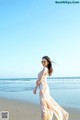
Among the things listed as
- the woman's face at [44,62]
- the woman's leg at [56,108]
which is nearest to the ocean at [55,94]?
the woman's leg at [56,108]

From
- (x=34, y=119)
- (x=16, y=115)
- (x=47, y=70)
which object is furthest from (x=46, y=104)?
(x=16, y=115)

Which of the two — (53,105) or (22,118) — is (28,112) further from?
(53,105)

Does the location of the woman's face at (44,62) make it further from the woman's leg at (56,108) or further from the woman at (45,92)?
the woman's leg at (56,108)

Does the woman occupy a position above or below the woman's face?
below

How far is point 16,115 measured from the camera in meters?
9.56

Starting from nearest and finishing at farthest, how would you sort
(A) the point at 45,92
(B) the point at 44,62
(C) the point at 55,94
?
1. (A) the point at 45,92
2. (B) the point at 44,62
3. (C) the point at 55,94

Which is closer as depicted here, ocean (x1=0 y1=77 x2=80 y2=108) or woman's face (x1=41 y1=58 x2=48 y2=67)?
woman's face (x1=41 y1=58 x2=48 y2=67)

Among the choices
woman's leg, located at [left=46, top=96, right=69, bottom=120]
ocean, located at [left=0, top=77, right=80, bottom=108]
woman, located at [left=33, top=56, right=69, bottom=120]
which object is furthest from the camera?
ocean, located at [left=0, top=77, right=80, bottom=108]

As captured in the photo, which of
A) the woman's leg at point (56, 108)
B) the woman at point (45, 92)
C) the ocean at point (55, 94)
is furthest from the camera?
the ocean at point (55, 94)

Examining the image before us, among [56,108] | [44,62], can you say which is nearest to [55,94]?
[56,108]

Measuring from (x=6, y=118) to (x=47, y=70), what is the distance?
5.62 ft

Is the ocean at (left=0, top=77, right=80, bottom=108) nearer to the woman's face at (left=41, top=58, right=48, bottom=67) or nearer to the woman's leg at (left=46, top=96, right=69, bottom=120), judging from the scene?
the woman's leg at (left=46, top=96, right=69, bottom=120)

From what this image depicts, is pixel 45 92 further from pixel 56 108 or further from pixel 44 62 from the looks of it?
pixel 44 62

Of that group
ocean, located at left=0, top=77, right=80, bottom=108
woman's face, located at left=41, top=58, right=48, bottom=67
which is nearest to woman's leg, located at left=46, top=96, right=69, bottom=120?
woman's face, located at left=41, top=58, right=48, bottom=67
